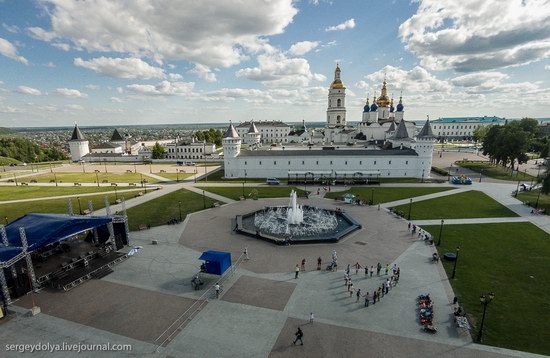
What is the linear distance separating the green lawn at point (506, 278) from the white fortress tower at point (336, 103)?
7182 centimetres

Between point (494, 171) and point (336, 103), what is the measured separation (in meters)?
50.0

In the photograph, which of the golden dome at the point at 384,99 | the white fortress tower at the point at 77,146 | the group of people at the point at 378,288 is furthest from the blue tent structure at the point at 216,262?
the golden dome at the point at 384,99

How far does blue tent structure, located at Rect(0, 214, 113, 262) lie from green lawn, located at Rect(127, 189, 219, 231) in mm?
8667

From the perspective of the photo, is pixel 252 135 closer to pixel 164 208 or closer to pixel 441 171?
pixel 441 171

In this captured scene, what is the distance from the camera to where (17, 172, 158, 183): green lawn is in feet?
197

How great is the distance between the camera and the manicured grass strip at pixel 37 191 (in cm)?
4706

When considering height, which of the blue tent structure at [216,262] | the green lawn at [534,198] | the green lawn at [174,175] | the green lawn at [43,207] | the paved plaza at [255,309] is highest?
the blue tent structure at [216,262]

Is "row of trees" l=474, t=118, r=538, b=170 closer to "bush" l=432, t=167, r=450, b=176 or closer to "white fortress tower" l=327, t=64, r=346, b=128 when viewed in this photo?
"bush" l=432, t=167, r=450, b=176

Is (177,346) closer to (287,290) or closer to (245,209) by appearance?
(287,290)

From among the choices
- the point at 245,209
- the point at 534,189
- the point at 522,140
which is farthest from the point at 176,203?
the point at 522,140

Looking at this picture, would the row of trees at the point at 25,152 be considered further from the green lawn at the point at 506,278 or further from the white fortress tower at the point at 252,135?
the green lawn at the point at 506,278

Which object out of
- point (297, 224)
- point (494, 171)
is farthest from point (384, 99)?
point (297, 224)

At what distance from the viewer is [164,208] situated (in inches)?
1516

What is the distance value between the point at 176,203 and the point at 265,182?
1951 centimetres
